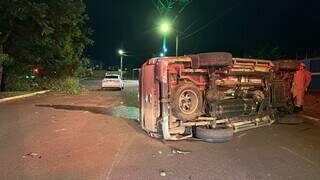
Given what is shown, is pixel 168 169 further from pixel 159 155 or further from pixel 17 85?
pixel 17 85

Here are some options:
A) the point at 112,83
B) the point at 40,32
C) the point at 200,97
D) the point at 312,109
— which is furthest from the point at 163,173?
the point at 112,83

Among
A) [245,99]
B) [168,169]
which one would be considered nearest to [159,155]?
[168,169]

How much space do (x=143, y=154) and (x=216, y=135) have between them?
6.88 feet

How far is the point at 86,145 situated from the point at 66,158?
1440 millimetres

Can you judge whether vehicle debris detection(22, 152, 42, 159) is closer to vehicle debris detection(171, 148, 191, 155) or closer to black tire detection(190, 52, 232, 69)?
vehicle debris detection(171, 148, 191, 155)

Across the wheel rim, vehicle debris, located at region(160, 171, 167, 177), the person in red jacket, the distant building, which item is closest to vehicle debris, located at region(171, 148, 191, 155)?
the wheel rim

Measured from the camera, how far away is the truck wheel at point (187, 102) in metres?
10.5

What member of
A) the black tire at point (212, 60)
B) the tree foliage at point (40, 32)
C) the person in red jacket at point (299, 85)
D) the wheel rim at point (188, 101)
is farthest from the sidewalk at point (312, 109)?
the tree foliage at point (40, 32)

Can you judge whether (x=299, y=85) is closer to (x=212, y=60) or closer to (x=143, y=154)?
(x=212, y=60)

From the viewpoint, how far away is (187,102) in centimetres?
1080

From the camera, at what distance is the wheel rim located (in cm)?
1067

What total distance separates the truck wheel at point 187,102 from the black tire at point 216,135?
49 cm

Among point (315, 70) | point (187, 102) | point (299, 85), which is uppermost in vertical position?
point (315, 70)

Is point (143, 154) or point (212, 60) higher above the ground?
Result: point (212, 60)
